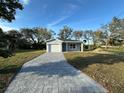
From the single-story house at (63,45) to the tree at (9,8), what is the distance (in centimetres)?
2983

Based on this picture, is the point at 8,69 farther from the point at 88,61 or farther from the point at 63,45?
the point at 63,45

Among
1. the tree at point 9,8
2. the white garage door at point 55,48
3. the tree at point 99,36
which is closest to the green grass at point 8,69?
the tree at point 9,8

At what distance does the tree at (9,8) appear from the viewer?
9.81 meters

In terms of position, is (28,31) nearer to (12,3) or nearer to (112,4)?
(112,4)

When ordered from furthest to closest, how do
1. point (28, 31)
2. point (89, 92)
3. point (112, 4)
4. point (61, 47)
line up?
point (28, 31) < point (61, 47) < point (112, 4) < point (89, 92)

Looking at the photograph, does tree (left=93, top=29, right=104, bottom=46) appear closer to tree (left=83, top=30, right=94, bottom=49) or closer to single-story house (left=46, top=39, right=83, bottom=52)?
tree (left=83, top=30, right=94, bottom=49)

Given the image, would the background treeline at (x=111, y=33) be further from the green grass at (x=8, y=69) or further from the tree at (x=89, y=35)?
the green grass at (x=8, y=69)

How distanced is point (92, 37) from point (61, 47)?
32154 millimetres

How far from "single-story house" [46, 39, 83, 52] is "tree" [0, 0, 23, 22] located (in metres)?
29.8

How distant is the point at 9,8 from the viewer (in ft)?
33.2

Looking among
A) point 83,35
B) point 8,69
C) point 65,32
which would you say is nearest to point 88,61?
point 8,69

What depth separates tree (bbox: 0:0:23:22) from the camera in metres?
9.81

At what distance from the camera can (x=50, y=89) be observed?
7.14 metres

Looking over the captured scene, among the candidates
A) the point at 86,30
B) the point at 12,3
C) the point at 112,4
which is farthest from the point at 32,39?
the point at 12,3
